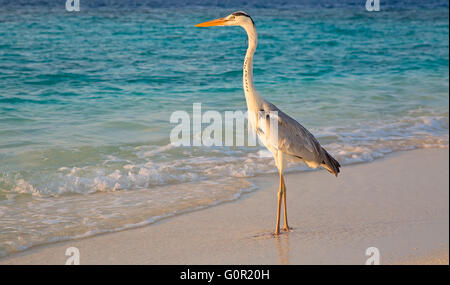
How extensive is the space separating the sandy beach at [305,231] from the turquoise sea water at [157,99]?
0.23m

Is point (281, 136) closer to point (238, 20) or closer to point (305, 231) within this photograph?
point (305, 231)

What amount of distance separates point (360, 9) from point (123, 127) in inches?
678

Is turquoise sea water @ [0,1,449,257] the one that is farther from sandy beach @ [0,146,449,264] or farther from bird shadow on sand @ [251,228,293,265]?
bird shadow on sand @ [251,228,293,265]

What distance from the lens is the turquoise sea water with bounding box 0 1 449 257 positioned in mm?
5438

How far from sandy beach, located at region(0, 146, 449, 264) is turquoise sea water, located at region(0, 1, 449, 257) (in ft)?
0.77

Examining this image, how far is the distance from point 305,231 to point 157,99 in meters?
5.18

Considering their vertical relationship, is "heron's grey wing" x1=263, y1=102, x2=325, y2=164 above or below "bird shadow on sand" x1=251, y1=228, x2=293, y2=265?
above

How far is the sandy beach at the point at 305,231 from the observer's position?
4.15 meters
